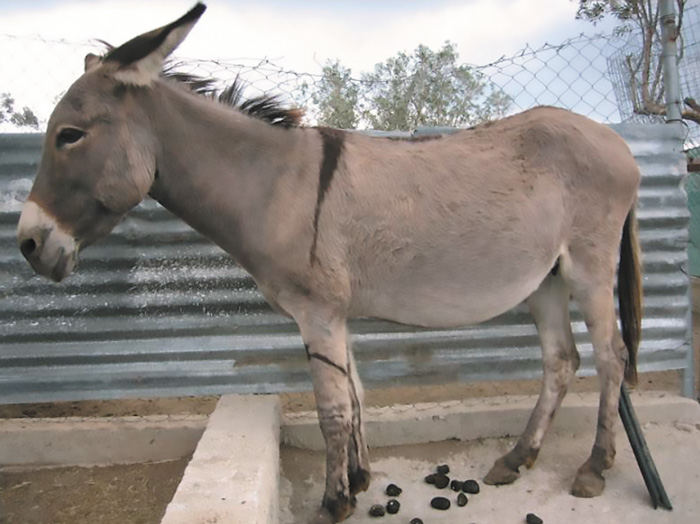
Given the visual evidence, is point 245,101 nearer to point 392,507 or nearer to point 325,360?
point 325,360

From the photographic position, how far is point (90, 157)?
1.94 meters

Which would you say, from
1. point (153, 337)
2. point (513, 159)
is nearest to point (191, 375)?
point (153, 337)

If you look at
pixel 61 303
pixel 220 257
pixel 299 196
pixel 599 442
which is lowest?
pixel 599 442

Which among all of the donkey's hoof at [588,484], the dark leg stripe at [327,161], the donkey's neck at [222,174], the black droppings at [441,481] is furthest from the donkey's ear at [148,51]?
the donkey's hoof at [588,484]

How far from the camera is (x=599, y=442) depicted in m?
2.68

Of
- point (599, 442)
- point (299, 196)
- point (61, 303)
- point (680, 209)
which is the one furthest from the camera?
point (680, 209)

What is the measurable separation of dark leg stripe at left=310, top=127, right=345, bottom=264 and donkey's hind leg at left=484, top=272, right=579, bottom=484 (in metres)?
1.38

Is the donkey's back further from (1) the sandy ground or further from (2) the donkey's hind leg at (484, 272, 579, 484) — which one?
(1) the sandy ground

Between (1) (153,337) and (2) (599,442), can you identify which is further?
(1) (153,337)

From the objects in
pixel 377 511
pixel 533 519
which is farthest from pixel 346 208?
pixel 533 519

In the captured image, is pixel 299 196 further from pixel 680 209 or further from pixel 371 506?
pixel 680 209

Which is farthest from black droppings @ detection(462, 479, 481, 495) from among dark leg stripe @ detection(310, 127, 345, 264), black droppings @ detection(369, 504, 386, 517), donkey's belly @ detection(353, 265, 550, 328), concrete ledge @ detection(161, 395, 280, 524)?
dark leg stripe @ detection(310, 127, 345, 264)

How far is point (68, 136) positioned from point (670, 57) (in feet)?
11.1

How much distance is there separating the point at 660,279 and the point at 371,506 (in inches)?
89.7
